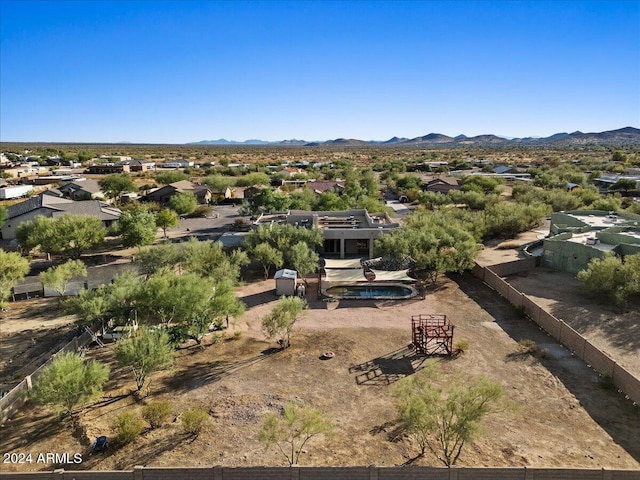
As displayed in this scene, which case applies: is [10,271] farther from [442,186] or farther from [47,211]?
[442,186]

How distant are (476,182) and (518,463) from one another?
65.8 metres

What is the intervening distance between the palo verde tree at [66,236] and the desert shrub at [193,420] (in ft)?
82.9

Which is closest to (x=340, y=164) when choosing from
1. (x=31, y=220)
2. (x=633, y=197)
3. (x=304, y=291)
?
(x=633, y=197)

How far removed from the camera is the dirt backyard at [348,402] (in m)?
14.4

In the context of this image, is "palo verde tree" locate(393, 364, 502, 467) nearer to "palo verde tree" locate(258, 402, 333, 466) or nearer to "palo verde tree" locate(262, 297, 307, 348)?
"palo verde tree" locate(258, 402, 333, 466)

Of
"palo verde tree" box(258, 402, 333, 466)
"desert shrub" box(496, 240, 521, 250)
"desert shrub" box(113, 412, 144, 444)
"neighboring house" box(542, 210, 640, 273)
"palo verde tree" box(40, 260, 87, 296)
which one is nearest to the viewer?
"palo verde tree" box(258, 402, 333, 466)

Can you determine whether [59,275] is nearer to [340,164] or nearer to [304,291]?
[304,291]

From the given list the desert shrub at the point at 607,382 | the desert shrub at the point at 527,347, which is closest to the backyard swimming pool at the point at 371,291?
the desert shrub at the point at 527,347

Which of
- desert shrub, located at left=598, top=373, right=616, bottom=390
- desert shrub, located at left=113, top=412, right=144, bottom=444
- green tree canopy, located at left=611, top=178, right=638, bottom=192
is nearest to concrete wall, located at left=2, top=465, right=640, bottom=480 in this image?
desert shrub, located at left=113, top=412, right=144, bottom=444

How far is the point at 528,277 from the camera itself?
1302 inches

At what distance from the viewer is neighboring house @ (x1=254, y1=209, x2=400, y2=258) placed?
37656mm

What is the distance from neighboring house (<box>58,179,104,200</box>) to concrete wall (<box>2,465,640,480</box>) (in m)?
58.9

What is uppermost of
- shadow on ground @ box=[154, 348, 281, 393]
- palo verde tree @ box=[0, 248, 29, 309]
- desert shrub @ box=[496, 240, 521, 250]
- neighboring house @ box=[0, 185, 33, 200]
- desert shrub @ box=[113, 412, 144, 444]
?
neighboring house @ box=[0, 185, 33, 200]

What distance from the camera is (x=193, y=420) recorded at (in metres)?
15.2
